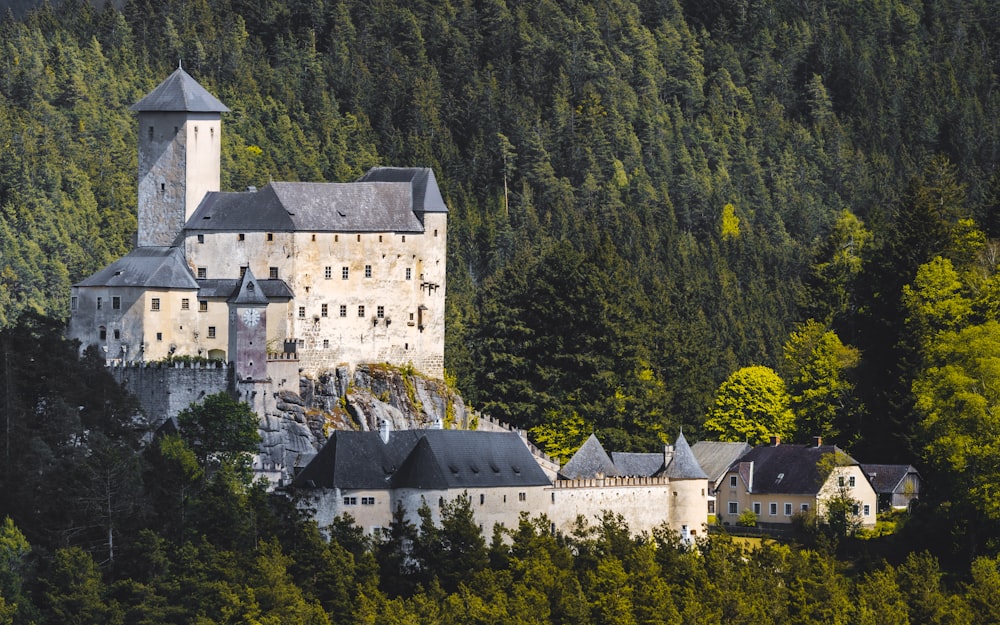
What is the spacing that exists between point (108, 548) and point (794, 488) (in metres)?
24.7

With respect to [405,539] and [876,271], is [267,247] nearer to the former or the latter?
[405,539]

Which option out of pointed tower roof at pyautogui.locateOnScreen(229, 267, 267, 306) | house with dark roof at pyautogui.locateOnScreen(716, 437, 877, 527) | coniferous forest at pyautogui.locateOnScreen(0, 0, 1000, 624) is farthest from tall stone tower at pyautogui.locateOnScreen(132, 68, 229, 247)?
house with dark roof at pyautogui.locateOnScreen(716, 437, 877, 527)

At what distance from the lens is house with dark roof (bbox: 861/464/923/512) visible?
75.6 metres

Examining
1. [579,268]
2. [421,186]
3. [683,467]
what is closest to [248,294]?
[421,186]

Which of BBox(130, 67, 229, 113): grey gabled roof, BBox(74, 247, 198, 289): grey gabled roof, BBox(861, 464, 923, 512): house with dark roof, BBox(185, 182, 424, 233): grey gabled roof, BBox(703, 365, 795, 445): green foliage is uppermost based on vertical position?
BBox(130, 67, 229, 113): grey gabled roof

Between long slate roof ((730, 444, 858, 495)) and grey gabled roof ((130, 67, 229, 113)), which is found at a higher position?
grey gabled roof ((130, 67, 229, 113))

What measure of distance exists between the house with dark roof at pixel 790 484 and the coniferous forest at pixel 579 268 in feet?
6.15

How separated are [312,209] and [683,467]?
1617 cm

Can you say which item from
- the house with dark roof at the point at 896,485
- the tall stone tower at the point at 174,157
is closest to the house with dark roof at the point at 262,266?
the tall stone tower at the point at 174,157

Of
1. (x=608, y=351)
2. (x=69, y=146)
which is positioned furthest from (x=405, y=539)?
(x=69, y=146)

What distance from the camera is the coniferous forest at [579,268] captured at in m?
66.3

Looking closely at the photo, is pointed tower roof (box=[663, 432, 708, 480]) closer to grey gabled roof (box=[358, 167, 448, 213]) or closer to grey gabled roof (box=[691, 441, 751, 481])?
grey gabled roof (box=[691, 441, 751, 481])

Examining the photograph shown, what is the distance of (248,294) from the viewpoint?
74.5m

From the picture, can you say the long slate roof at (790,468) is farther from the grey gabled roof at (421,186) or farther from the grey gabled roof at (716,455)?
the grey gabled roof at (421,186)
